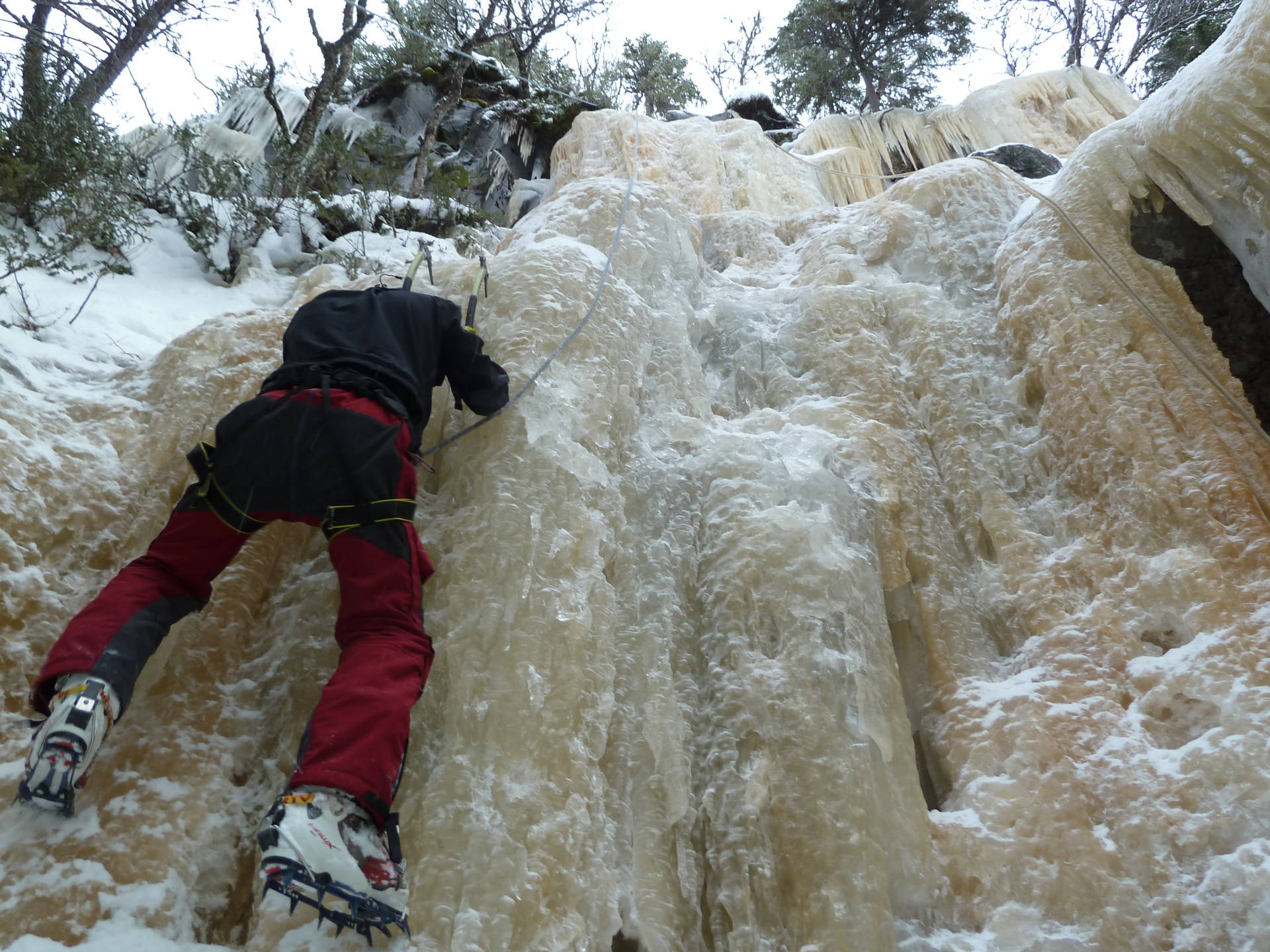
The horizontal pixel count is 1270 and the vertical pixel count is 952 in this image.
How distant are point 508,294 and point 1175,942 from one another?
285 cm

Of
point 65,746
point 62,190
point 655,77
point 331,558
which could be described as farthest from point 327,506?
point 655,77

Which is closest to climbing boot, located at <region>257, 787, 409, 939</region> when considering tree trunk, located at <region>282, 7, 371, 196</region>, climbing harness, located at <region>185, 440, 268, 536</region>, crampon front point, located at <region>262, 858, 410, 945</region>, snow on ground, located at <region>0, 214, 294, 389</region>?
crampon front point, located at <region>262, 858, 410, 945</region>

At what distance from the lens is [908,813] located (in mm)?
2264

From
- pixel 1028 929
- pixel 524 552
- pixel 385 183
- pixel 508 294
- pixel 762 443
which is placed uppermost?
pixel 385 183

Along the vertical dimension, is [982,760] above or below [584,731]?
above

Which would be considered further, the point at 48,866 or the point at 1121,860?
the point at 1121,860

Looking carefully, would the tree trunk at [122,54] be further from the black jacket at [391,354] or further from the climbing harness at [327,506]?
the climbing harness at [327,506]

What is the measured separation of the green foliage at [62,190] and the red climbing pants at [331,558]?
9.80ft

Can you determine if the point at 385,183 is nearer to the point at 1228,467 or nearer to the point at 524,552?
the point at 524,552

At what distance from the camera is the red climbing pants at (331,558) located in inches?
73.8

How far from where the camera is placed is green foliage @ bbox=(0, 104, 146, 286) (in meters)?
4.57

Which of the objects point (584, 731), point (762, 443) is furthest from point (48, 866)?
point (762, 443)

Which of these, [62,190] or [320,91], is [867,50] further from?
[62,190]

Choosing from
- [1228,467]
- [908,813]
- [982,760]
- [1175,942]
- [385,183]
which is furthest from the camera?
[385,183]
